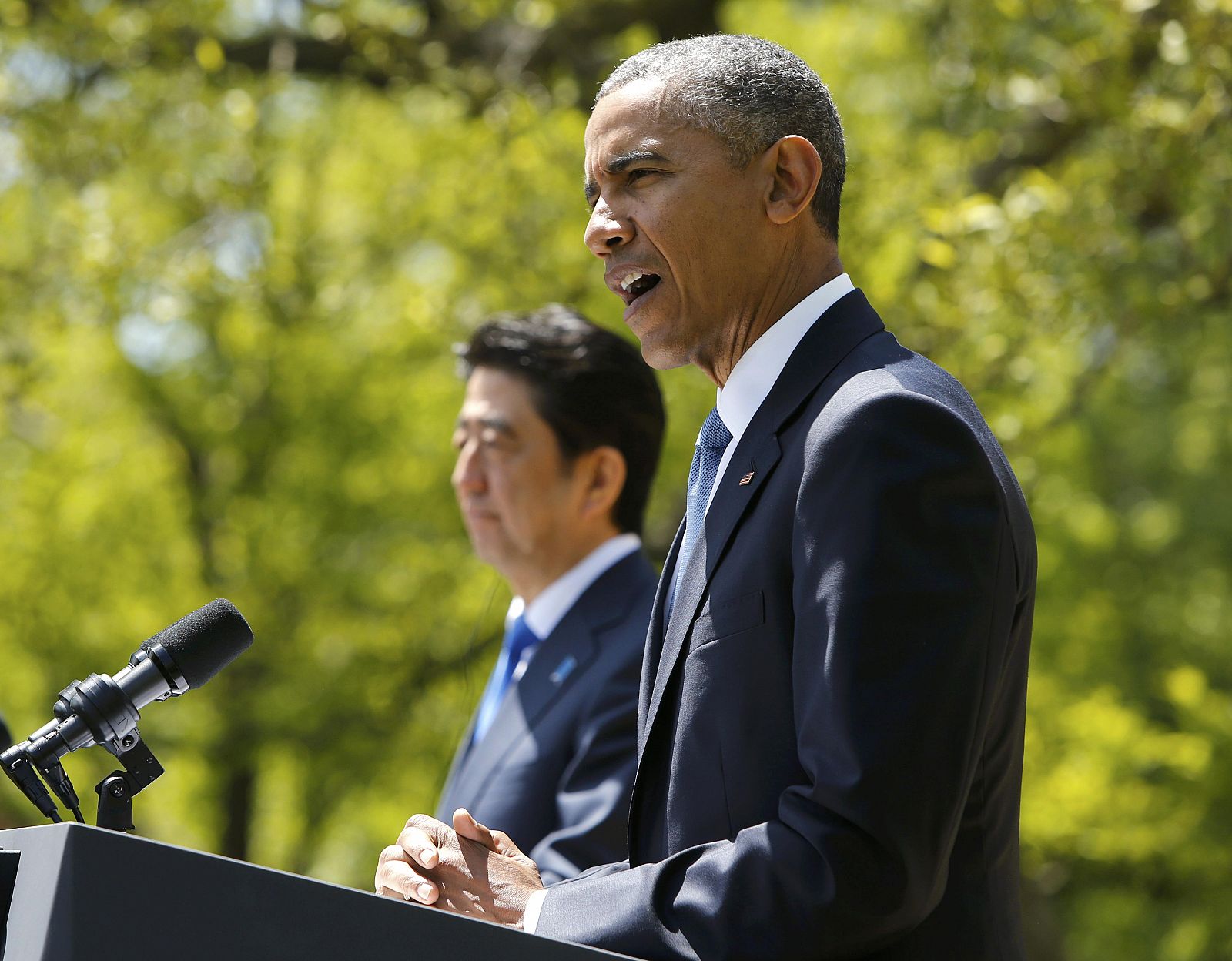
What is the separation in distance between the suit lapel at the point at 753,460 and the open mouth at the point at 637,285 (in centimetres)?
28

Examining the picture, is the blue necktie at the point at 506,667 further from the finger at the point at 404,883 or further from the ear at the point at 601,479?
the finger at the point at 404,883

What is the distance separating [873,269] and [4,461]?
7004mm

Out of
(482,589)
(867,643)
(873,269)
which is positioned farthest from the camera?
(482,589)

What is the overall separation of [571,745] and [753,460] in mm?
1725

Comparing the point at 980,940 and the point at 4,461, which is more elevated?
the point at 4,461

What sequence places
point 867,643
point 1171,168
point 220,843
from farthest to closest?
point 220,843 → point 1171,168 → point 867,643

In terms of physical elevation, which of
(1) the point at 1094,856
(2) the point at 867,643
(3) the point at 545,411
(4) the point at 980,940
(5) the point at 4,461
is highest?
(5) the point at 4,461

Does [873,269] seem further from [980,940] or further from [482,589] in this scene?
[980,940]

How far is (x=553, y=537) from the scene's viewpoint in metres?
4.24

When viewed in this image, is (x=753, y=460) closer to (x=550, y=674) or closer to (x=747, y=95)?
(x=747, y=95)

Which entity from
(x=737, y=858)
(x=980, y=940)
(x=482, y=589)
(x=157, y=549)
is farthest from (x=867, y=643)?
(x=157, y=549)

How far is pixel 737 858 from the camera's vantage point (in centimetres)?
190

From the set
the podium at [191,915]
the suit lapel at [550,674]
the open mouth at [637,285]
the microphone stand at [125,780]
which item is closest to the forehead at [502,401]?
the suit lapel at [550,674]

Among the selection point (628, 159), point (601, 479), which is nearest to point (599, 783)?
point (601, 479)
